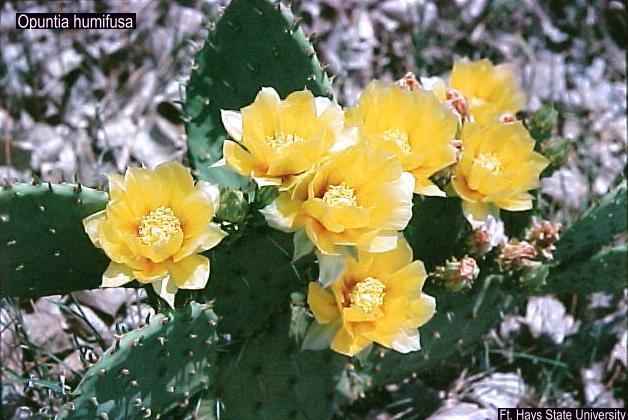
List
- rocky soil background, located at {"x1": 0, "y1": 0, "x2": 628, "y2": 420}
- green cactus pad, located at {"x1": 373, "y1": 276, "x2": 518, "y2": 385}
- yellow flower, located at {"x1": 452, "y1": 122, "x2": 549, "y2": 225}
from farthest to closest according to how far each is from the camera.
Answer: rocky soil background, located at {"x1": 0, "y1": 0, "x2": 628, "y2": 420}
green cactus pad, located at {"x1": 373, "y1": 276, "x2": 518, "y2": 385}
yellow flower, located at {"x1": 452, "y1": 122, "x2": 549, "y2": 225}

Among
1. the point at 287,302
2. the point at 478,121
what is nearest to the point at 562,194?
the point at 478,121

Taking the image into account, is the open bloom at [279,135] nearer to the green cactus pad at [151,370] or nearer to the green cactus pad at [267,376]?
the green cactus pad at [151,370]

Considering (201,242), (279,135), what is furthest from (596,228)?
(201,242)

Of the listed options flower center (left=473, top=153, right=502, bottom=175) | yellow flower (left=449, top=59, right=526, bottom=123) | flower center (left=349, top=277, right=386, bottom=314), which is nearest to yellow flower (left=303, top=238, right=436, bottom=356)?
flower center (left=349, top=277, right=386, bottom=314)

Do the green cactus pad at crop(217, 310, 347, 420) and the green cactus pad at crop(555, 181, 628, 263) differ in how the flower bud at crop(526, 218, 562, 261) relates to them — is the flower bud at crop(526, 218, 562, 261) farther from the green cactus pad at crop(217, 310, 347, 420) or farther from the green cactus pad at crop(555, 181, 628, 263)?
the green cactus pad at crop(217, 310, 347, 420)

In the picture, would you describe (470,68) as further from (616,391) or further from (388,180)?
(616,391)

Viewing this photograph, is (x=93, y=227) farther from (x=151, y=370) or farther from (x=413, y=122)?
(x=413, y=122)
